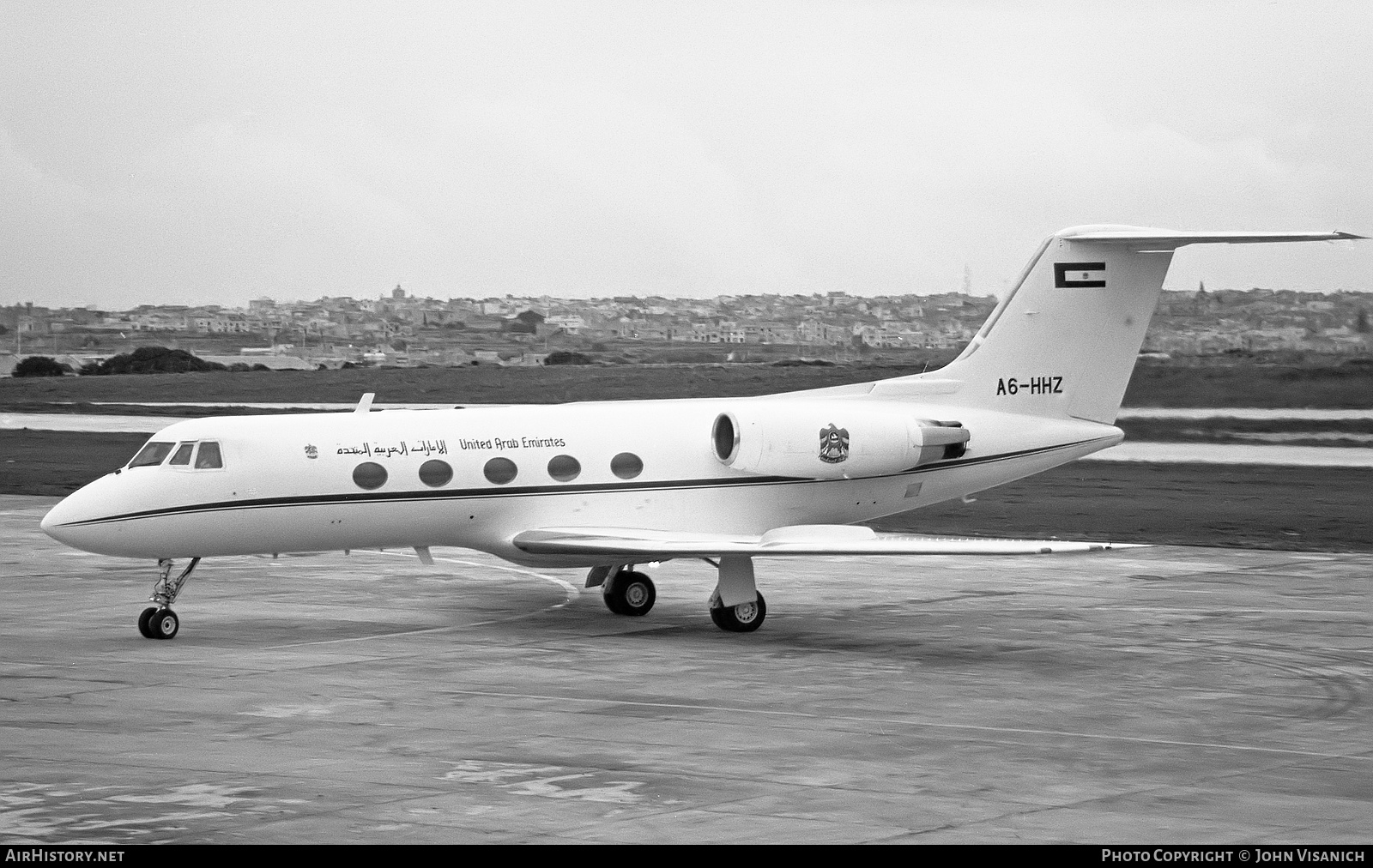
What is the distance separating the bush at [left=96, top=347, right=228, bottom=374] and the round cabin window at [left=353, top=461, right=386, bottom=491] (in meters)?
66.9

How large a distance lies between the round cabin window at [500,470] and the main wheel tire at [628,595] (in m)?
2.22

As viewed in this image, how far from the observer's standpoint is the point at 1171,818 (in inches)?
472

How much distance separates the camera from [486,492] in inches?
856

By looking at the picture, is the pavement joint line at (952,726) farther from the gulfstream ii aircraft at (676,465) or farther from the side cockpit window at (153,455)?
the side cockpit window at (153,455)

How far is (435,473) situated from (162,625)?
3.68 m

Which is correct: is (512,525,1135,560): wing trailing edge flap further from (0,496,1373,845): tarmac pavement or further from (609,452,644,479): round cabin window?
(0,496,1373,845): tarmac pavement

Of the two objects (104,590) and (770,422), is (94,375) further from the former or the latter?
(770,422)

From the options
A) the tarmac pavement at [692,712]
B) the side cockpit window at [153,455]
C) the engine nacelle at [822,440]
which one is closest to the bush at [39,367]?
the tarmac pavement at [692,712]

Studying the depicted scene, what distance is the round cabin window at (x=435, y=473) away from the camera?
21.5 metres

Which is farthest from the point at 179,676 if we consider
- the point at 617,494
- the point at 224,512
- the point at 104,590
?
the point at 104,590

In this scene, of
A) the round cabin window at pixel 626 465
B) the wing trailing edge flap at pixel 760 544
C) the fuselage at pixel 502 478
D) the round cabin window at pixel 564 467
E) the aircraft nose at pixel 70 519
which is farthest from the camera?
the round cabin window at pixel 626 465

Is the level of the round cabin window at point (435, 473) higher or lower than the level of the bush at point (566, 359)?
lower

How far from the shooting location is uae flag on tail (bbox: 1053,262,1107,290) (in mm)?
24297

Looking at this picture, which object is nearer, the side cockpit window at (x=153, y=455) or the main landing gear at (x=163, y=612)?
the main landing gear at (x=163, y=612)
